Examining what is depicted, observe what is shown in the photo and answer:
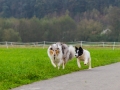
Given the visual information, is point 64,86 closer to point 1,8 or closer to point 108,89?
point 108,89

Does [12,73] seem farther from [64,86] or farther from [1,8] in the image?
[1,8]

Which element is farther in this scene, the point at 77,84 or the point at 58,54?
the point at 58,54

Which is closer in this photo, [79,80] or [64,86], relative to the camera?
[64,86]

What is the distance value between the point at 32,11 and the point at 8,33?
5373 cm

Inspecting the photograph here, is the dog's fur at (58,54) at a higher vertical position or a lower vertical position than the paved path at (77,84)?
higher

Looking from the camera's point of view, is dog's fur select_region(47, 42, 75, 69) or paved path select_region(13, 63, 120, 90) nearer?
paved path select_region(13, 63, 120, 90)

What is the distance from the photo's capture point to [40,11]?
12388 centimetres

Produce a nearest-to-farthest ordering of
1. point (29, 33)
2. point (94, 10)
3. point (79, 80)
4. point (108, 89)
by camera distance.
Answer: point (108, 89) → point (79, 80) → point (29, 33) → point (94, 10)

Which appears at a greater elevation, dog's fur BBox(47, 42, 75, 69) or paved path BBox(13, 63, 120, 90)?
dog's fur BBox(47, 42, 75, 69)

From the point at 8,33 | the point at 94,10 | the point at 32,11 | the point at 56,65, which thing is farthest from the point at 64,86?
the point at 32,11

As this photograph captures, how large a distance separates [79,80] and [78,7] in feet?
362

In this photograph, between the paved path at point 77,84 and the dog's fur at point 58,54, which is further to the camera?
the dog's fur at point 58,54

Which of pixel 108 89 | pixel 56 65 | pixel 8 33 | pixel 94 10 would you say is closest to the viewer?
pixel 108 89

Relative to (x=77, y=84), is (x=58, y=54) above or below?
above
